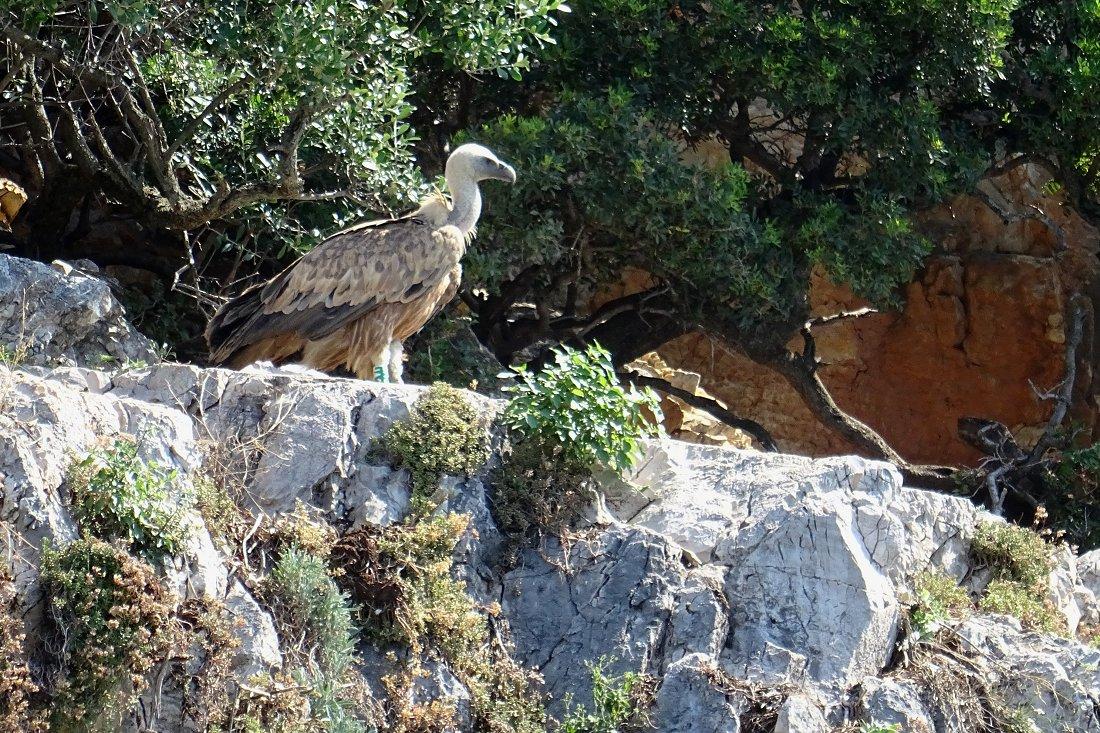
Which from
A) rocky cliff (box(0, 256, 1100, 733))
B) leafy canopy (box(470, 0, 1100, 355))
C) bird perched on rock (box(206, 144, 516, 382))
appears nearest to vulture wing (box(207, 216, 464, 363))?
bird perched on rock (box(206, 144, 516, 382))

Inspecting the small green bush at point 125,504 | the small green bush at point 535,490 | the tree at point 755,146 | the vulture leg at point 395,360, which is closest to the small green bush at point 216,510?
the small green bush at point 125,504

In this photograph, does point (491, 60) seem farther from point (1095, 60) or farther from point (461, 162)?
point (1095, 60)

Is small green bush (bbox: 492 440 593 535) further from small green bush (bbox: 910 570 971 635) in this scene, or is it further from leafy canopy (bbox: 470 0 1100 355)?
leafy canopy (bbox: 470 0 1100 355)

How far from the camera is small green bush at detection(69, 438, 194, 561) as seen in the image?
7.12 m

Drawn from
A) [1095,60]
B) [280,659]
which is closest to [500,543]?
[280,659]

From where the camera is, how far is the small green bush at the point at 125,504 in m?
7.12

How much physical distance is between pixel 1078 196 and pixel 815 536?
23.8 feet

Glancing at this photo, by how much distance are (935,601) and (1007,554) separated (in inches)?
38.0

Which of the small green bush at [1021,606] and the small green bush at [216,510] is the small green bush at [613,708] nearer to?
the small green bush at [216,510]

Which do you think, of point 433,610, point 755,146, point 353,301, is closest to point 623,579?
point 433,610

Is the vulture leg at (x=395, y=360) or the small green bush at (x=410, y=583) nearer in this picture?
the small green bush at (x=410, y=583)

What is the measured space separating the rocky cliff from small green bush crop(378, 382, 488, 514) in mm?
78

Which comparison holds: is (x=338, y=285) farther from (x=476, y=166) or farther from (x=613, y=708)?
(x=613, y=708)

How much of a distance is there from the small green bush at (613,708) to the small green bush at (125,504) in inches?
97.9
